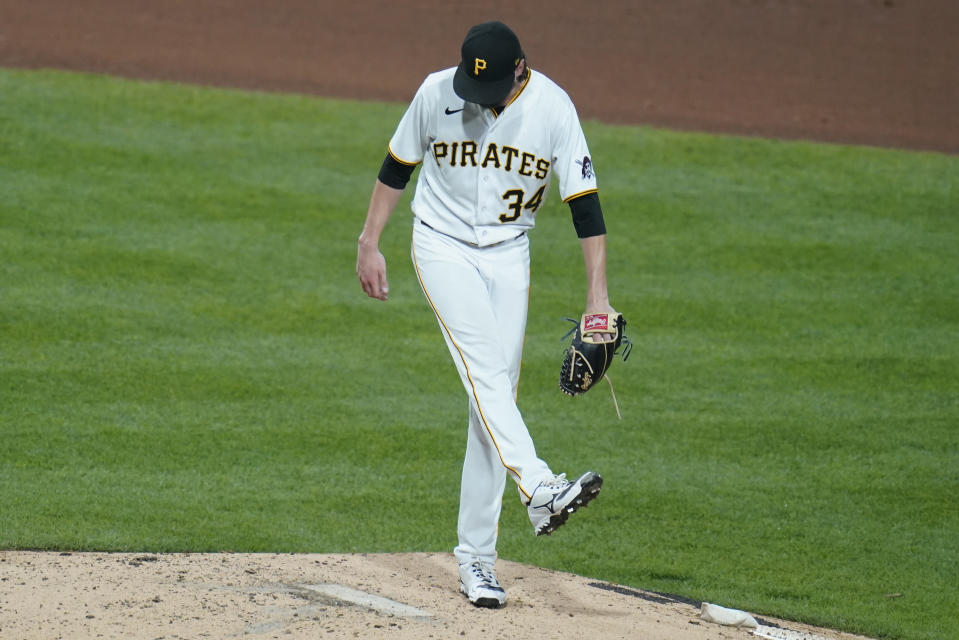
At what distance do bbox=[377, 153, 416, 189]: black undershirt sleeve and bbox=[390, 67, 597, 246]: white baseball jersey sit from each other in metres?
0.03

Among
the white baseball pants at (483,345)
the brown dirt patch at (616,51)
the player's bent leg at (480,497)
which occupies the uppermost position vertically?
the brown dirt patch at (616,51)

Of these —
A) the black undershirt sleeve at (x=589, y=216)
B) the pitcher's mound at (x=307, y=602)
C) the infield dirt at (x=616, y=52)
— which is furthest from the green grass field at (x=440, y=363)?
the black undershirt sleeve at (x=589, y=216)

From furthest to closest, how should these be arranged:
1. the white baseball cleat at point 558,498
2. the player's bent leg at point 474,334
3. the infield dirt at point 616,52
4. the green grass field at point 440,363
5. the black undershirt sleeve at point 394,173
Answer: the infield dirt at point 616,52 < the green grass field at point 440,363 < the black undershirt sleeve at point 394,173 < the player's bent leg at point 474,334 < the white baseball cleat at point 558,498

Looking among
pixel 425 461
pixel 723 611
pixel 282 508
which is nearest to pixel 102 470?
pixel 282 508

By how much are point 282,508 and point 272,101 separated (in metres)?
7.67

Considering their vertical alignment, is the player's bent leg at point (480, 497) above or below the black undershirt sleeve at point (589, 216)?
below

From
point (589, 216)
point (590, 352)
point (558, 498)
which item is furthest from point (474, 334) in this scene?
point (558, 498)

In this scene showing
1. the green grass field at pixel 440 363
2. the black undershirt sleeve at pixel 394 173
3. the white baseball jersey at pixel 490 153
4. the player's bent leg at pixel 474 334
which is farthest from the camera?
the green grass field at pixel 440 363

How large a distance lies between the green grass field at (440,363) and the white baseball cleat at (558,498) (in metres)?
1.28

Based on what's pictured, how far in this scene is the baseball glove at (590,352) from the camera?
4.34m

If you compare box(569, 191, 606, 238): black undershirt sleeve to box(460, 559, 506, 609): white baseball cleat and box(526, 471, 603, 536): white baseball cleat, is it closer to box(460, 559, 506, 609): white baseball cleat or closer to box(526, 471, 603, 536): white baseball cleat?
box(526, 471, 603, 536): white baseball cleat

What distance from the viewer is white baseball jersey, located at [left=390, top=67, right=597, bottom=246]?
445 cm

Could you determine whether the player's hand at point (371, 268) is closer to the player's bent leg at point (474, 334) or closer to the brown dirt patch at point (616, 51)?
the player's bent leg at point (474, 334)

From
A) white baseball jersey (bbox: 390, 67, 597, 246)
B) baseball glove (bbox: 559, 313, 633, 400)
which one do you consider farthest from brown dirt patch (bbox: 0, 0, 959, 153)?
baseball glove (bbox: 559, 313, 633, 400)
